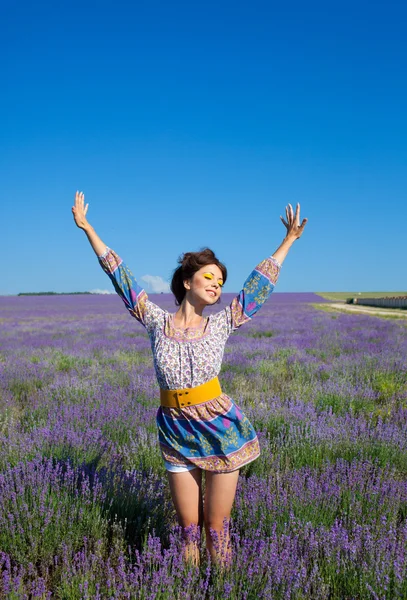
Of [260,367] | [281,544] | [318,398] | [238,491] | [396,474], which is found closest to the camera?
[281,544]

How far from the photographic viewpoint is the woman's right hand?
2.47m

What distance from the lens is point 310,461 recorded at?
3348 millimetres

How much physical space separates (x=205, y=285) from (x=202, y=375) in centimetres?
43

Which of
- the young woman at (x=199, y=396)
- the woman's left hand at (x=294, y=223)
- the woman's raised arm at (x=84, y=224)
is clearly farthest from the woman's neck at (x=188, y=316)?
the woman's left hand at (x=294, y=223)

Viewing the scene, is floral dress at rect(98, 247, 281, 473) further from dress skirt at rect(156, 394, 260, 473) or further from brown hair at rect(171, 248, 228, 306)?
brown hair at rect(171, 248, 228, 306)

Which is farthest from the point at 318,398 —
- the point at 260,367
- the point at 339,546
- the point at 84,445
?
the point at 339,546

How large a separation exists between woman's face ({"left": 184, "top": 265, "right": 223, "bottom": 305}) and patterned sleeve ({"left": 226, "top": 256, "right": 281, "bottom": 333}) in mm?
117

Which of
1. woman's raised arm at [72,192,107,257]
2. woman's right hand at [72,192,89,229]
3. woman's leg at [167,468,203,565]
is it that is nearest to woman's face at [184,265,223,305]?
woman's raised arm at [72,192,107,257]

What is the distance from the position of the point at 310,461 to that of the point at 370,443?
20.6 inches

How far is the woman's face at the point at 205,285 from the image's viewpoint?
226 centimetres

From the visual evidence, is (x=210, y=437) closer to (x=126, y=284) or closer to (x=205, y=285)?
(x=205, y=285)

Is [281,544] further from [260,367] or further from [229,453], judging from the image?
[260,367]

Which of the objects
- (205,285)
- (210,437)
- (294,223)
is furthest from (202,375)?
(294,223)

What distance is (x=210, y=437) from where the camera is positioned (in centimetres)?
209
